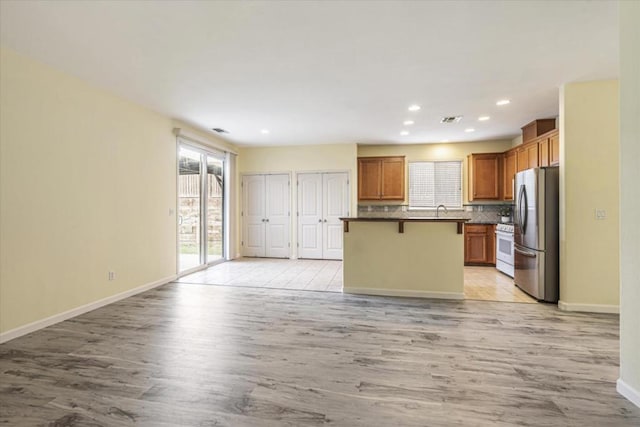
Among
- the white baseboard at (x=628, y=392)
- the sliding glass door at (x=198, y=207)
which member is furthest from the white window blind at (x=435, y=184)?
the white baseboard at (x=628, y=392)

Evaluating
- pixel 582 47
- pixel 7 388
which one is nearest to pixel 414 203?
pixel 582 47

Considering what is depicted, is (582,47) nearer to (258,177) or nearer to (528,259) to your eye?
(528,259)

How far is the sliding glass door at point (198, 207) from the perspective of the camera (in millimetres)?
5590

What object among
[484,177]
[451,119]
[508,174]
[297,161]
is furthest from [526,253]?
[297,161]

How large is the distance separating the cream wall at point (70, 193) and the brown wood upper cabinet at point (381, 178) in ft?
13.8

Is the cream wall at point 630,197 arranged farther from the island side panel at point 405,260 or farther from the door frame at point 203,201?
the door frame at point 203,201

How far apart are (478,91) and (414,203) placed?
139 inches

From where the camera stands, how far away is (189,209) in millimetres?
5770

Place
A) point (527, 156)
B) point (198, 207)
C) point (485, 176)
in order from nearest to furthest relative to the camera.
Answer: point (527, 156)
point (198, 207)
point (485, 176)

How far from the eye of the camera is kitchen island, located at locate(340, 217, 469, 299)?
4172 millimetres

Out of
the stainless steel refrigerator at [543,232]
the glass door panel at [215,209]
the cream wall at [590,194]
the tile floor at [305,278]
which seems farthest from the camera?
the glass door panel at [215,209]

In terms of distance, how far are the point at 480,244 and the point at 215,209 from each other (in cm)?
570

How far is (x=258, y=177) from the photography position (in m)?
7.57

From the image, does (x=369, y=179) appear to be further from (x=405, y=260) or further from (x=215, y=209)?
(x=215, y=209)
